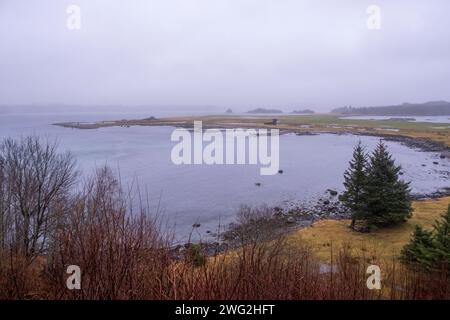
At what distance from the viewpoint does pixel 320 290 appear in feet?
16.1

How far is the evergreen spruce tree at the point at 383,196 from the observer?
2489 centimetres

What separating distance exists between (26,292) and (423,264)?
1232 cm

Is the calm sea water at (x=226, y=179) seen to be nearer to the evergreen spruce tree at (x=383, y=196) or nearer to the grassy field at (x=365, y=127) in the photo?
the evergreen spruce tree at (x=383, y=196)

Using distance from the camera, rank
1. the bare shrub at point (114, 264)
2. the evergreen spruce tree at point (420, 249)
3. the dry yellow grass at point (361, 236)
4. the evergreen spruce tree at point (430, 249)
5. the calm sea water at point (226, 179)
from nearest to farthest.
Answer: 1. the bare shrub at point (114, 264)
2. the evergreen spruce tree at point (430, 249)
3. the evergreen spruce tree at point (420, 249)
4. the dry yellow grass at point (361, 236)
5. the calm sea water at point (226, 179)

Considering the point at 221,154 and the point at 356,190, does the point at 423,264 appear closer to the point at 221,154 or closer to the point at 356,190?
the point at 356,190

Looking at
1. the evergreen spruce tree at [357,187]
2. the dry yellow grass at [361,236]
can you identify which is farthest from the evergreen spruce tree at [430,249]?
the evergreen spruce tree at [357,187]

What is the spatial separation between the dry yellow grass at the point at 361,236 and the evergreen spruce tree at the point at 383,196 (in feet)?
2.64

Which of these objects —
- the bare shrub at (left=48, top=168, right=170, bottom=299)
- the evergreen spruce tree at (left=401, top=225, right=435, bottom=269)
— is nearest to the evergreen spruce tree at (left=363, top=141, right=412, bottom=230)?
the evergreen spruce tree at (left=401, top=225, right=435, bottom=269)

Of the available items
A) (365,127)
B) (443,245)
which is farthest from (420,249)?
(365,127)

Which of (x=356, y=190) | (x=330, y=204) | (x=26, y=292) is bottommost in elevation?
(x=330, y=204)

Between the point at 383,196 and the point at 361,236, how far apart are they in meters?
3.31

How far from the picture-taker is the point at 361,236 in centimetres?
2436

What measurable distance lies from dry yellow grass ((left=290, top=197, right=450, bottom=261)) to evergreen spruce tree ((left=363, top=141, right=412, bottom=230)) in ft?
2.64
